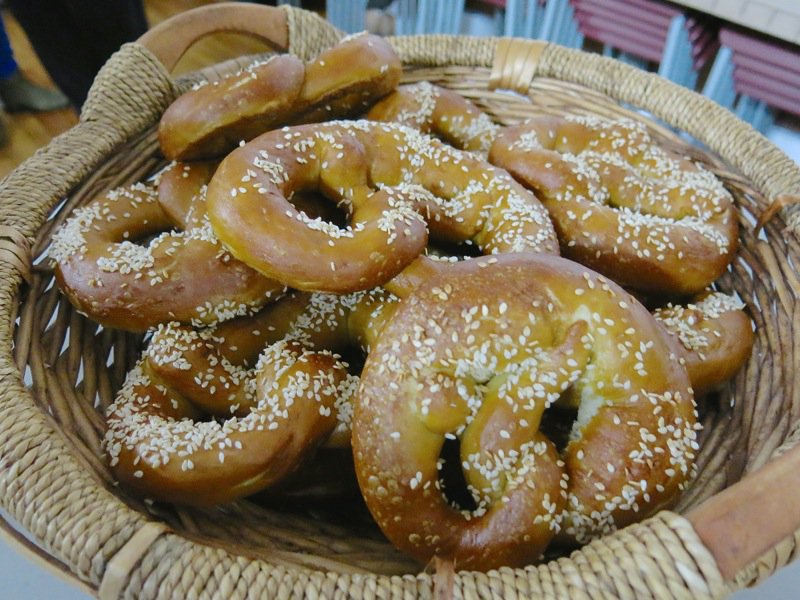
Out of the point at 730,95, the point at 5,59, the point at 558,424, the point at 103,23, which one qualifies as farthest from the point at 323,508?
the point at 5,59

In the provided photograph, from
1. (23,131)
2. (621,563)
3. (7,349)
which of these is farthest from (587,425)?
(23,131)

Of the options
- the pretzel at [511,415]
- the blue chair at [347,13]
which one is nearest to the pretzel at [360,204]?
the pretzel at [511,415]

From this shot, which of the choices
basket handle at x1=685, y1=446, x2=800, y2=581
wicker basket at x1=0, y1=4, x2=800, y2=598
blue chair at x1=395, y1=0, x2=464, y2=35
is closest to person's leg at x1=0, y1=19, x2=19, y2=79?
blue chair at x1=395, y1=0, x2=464, y2=35

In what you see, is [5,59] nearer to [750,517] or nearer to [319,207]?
[319,207]

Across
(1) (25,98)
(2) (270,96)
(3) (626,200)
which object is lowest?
(1) (25,98)

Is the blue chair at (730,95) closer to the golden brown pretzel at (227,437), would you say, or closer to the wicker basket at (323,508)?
the wicker basket at (323,508)

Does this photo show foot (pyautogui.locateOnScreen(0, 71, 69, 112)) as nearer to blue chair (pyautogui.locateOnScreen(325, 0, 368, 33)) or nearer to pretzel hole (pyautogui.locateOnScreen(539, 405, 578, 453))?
blue chair (pyautogui.locateOnScreen(325, 0, 368, 33))
